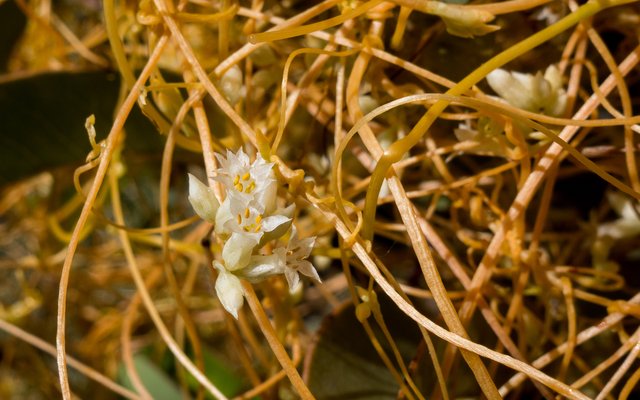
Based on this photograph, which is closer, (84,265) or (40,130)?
(40,130)

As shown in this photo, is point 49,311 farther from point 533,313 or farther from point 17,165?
point 533,313

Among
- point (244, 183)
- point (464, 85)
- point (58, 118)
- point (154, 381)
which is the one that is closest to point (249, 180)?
point (244, 183)

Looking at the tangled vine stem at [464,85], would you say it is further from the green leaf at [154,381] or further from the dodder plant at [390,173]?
the green leaf at [154,381]

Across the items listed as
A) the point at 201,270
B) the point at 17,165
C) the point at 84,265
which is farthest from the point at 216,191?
the point at 84,265

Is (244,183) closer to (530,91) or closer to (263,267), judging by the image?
(263,267)

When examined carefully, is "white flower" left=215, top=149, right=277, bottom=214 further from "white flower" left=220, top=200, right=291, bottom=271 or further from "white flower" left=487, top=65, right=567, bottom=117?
"white flower" left=487, top=65, right=567, bottom=117
